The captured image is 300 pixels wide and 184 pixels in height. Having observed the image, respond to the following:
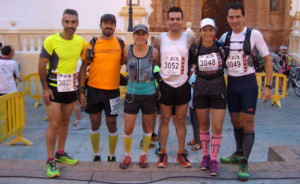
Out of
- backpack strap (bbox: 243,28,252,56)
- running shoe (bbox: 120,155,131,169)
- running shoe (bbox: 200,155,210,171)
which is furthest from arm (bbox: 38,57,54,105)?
backpack strap (bbox: 243,28,252,56)

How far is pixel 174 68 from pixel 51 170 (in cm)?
203

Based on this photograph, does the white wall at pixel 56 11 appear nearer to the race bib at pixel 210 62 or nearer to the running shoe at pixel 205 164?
the race bib at pixel 210 62

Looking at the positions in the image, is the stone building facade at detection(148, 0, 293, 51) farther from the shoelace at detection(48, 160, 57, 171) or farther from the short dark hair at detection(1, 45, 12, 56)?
the shoelace at detection(48, 160, 57, 171)

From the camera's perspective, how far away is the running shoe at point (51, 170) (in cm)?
414

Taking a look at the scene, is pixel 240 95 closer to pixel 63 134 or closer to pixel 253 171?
pixel 253 171

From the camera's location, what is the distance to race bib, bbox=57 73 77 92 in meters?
4.29

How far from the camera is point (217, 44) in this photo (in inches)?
170

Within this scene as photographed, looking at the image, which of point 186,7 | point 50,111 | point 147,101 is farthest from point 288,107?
point 186,7

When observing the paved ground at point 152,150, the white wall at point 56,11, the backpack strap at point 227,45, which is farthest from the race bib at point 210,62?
the white wall at point 56,11

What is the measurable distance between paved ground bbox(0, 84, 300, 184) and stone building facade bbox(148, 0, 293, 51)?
8.93 m

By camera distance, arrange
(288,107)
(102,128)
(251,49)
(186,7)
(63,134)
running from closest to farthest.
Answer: (251,49) → (63,134) → (102,128) → (288,107) → (186,7)

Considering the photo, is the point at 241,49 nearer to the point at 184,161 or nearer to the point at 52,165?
the point at 184,161

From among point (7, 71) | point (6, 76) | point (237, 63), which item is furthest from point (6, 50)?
point (237, 63)

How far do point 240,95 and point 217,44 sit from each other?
28.4 inches
